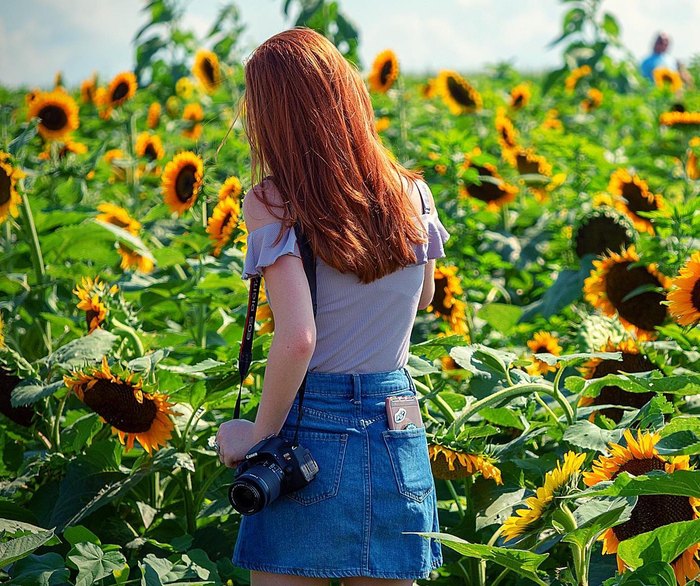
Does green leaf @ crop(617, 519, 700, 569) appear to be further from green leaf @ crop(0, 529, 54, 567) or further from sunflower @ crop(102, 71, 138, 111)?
sunflower @ crop(102, 71, 138, 111)

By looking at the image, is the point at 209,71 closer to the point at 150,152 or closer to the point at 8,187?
the point at 150,152

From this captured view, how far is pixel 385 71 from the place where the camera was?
4.96 meters

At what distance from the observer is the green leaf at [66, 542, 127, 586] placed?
6.57ft

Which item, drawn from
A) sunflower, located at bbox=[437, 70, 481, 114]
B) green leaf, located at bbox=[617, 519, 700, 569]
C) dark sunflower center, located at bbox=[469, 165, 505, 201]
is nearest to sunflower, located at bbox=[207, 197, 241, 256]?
dark sunflower center, located at bbox=[469, 165, 505, 201]

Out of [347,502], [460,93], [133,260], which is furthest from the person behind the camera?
[460,93]

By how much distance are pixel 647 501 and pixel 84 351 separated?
1.20 metres

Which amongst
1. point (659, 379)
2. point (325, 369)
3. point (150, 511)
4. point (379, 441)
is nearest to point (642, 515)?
point (659, 379)

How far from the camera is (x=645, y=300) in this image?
288 centimetres

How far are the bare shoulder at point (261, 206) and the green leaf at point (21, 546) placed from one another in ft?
2.24

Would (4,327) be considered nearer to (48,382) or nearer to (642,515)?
(48,382)

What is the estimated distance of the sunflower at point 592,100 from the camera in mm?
6523

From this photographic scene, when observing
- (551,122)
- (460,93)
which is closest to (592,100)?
(551,122)

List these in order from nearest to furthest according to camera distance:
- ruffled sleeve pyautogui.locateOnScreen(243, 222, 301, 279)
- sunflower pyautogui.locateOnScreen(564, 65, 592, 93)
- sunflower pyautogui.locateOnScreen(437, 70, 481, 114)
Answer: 1. ruffled sleeve pyautogui.locateOnScreen(243, 222, 301, 279)
2. sunflower pyautogui.locateOnScreen(437, 70, 481, 114)
3. sunflower pyautogui.locateOnScreen(564, 65, 592, 93)

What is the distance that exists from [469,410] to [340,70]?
711 mm
